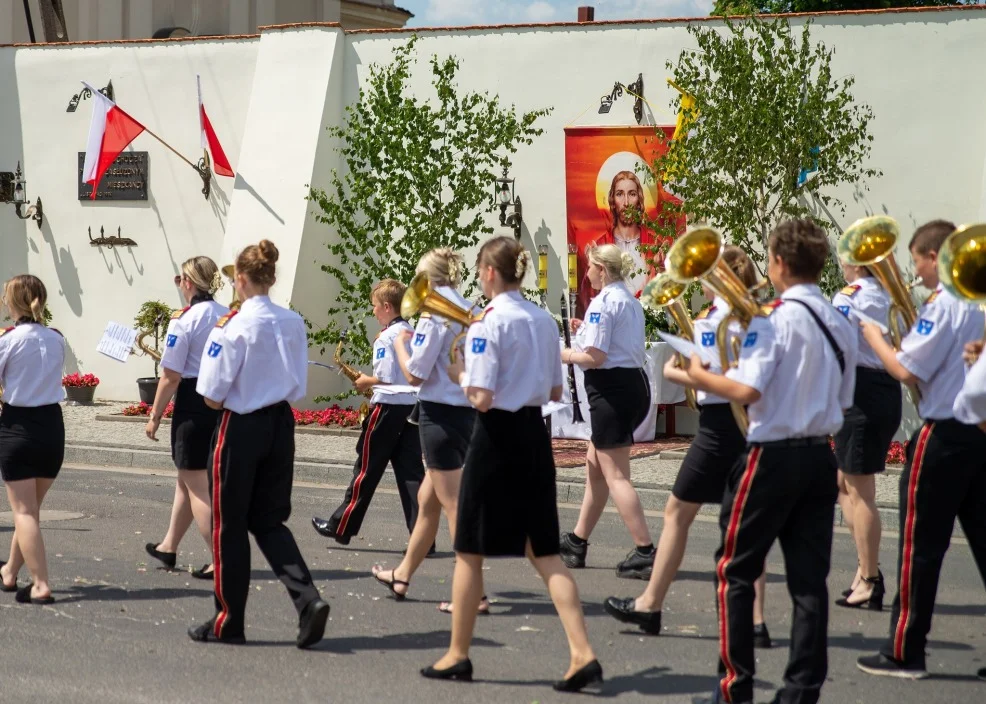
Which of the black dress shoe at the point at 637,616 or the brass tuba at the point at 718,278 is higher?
the brass tuba at the point at 718,278

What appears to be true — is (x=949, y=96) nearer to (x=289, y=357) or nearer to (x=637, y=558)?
(x=637, y=558)

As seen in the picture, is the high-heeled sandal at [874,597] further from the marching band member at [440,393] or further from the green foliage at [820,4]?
the green foliage at [820,4]

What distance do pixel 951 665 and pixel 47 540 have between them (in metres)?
5.42

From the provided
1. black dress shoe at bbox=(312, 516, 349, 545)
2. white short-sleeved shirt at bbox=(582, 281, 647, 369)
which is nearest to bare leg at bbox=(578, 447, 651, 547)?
white short-sleeved shirt at bbox=(582, 281, 647, 369)

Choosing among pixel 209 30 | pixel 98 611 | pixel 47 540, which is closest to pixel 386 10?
pixel 209 30

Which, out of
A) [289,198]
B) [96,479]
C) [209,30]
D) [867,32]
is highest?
[209,30]

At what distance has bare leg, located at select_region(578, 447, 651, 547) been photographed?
7547 millimetres

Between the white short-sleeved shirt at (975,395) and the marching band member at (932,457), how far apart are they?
0.45 meters

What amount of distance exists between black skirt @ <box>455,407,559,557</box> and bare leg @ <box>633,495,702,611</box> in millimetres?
1032

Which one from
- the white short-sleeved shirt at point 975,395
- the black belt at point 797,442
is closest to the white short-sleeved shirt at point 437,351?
the black belt at point 797,442

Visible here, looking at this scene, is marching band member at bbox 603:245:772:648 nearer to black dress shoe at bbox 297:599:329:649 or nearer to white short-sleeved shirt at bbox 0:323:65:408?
black dress shoe at bbox 297:599:329:649

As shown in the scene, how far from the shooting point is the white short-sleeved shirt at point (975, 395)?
4.64m

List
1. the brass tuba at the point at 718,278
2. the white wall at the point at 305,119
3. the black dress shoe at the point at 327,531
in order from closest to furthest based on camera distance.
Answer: the brass tuba at the point at 718,278
the black dress shoe at the point at 327,531
the white wall at the point at 305,119

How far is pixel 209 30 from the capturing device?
26.2 m
